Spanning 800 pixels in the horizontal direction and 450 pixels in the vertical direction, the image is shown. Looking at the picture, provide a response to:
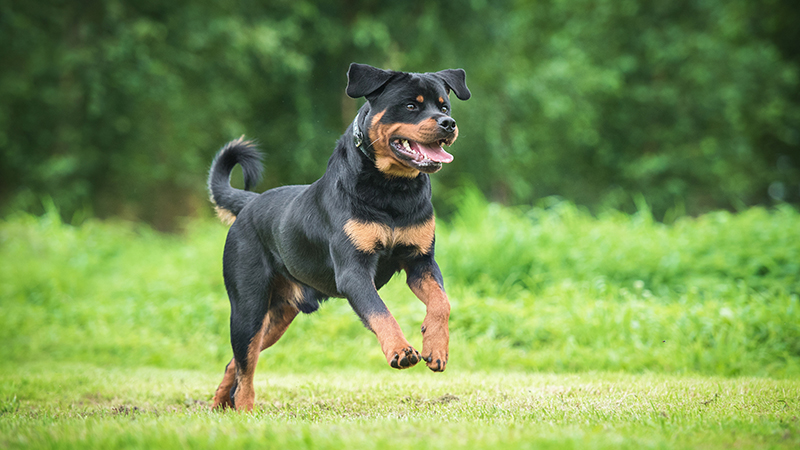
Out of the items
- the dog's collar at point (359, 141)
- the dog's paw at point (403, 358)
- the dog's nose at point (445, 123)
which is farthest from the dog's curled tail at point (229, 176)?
the dog's paw at point (403, 358)

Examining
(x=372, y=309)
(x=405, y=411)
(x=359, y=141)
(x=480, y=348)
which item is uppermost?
(x=359, y=141)

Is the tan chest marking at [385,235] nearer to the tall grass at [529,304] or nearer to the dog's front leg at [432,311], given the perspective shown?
the dog's front leg at [432,311]

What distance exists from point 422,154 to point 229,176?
2.13m

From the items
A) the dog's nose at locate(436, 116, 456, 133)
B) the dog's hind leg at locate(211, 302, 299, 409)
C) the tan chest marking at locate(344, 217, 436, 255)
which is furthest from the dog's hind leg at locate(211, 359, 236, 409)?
the dog's nose at locate(436, 116, 456, 133)

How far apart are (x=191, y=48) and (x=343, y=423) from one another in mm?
15093

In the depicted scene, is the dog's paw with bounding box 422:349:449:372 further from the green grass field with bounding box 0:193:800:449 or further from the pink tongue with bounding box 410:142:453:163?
the pink tongue with bounding box 410:142:453:163

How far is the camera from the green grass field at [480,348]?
132 inches

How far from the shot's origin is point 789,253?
8.12m

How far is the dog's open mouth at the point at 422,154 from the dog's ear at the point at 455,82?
0.61 metres

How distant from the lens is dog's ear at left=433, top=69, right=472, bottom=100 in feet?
14.6

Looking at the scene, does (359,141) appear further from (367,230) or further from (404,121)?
(367,230)

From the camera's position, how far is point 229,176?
17.9 ft

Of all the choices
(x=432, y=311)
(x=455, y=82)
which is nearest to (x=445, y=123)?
(x=455, y=82)

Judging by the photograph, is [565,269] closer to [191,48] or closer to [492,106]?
[492,106]
